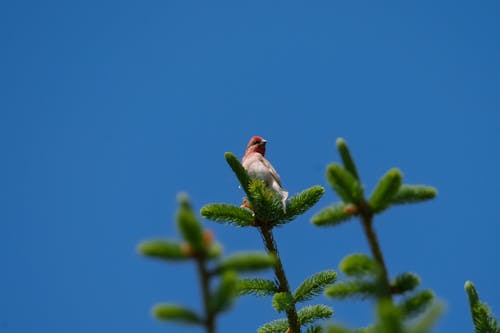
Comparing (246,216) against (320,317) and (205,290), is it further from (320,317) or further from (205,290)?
(205,290)

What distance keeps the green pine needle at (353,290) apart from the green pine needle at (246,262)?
97cm

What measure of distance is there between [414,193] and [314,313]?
6.38 ft

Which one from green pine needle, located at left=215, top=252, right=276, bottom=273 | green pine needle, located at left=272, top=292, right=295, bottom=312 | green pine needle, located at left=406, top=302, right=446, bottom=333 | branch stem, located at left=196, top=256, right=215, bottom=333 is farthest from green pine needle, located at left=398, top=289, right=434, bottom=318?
green pine needle, located at left=272, top=292, right=295, bottom=312

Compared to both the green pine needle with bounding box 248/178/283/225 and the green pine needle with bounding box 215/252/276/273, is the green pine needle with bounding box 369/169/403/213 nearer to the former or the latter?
the green pine needle with bounding box 215/252/276/273

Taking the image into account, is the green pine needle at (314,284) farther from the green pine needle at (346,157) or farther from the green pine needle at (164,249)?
the green pine needle at (164,249)

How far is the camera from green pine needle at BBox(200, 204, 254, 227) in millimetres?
5207

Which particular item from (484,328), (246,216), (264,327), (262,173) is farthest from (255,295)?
(262,173)

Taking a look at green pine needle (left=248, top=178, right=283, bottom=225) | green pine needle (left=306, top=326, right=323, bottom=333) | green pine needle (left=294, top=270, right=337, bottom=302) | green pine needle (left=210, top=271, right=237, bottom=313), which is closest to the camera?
green pine needle (left=210, top=271, right=237, bottom=313)

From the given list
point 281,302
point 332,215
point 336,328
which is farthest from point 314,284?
point 336,328

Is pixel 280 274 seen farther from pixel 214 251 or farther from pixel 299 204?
pixel 214 251

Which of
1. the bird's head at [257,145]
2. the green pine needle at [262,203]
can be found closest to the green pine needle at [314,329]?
the green pine needle at [262,203]

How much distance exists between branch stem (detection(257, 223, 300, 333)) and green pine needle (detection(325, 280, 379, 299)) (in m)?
1.58

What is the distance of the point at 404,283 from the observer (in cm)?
335

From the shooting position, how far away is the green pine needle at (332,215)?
11.2ft
